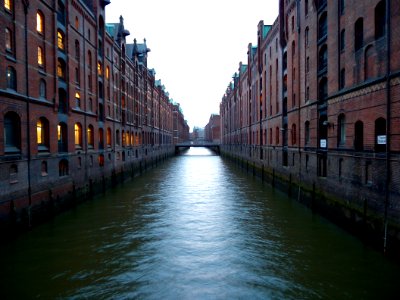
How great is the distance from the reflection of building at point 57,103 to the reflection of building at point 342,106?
14791 mm

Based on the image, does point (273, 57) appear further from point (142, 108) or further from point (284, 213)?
point (142, 108)

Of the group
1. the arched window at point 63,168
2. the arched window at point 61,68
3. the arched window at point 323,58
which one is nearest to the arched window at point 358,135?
the arched window at point 323,58

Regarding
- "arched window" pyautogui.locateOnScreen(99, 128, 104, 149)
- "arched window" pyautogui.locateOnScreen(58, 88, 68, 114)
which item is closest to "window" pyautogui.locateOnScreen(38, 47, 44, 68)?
"arched window" pyautogui.locateOnScreen(58, 88, 68, 114)

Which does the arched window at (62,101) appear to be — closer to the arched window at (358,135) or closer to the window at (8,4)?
the window at (8,4)

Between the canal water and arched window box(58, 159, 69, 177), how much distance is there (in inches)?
120

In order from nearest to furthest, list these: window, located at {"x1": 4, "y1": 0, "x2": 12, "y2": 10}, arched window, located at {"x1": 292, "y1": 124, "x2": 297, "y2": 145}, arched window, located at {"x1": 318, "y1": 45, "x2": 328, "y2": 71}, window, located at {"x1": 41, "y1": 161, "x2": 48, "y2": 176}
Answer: window, located at {"x1": 4, "y1": 0, "x2": 12, "y2": 10} → window, located at {"x1": 41, "y1": 161, "x2": 48, "y2": 176} → arched window, located at {"x1": 318, "y1": 45, "x2": 328, "y2": 71} → arched window, located at {"x1": 292, "y1": 124, "x2": 297, "y2": 145}

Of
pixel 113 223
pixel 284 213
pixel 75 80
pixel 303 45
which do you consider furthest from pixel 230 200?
pixel 75 80

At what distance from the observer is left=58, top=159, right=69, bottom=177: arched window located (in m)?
18.7

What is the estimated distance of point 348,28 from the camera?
14.2 meters

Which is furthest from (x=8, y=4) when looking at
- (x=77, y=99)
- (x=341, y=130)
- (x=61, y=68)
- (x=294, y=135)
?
(x=294, y=135)

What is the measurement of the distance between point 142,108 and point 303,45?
31.1m

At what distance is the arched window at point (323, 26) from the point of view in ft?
58.3

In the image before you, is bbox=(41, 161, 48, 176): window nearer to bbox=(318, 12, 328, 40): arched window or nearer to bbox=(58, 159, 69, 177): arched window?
bbox=(58, 159, 69, 177): arched window

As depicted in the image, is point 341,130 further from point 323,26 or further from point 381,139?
point 323,26
